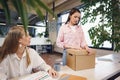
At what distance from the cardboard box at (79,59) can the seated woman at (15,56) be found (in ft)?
1.02

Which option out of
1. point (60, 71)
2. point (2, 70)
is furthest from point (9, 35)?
point (60, 71)

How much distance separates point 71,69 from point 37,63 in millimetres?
418

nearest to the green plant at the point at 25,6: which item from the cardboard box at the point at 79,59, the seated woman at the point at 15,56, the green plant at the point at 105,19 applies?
the seated woman at the point at 15,56

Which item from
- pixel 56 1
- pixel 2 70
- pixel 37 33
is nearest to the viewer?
pixel 2 70

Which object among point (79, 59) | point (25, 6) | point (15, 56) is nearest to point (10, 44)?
point (15, 56)

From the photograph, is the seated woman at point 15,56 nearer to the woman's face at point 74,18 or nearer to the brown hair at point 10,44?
the brown hair at point 10,44

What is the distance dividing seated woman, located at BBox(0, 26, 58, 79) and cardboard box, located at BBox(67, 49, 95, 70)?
310 millimetres

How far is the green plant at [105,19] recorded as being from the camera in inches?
106

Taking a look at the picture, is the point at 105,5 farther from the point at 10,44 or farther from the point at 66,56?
the point at 10,44

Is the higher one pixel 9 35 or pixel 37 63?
pixel 9 35

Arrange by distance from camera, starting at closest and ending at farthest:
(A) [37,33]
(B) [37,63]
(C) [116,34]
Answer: (B) [37,63] → (C) [116,34] → (A) [37,33]

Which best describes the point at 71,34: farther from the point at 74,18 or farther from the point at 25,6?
the point at 25,6

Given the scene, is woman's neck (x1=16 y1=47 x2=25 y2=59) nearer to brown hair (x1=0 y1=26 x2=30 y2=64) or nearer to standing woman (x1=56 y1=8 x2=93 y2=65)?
brown hair (x1=0 y1=26 x2=30 y2=64)

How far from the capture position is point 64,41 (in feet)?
6.56
